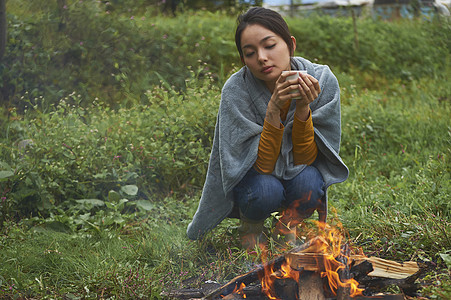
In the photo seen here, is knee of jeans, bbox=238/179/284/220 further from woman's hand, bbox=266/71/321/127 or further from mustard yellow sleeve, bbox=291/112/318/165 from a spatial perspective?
woman's hand, bbox=266/71/321/127

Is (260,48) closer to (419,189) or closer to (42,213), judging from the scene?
(419,189)

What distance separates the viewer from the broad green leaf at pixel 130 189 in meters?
4.00

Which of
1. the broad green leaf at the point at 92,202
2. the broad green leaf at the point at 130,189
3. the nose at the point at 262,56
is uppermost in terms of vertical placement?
the nose at the point at 262,56

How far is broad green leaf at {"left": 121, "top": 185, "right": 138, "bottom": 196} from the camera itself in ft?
13.1

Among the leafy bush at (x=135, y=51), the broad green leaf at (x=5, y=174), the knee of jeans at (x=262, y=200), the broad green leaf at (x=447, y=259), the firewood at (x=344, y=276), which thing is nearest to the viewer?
the firewood at (x=344, y=276)

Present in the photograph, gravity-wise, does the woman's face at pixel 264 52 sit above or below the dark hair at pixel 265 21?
below

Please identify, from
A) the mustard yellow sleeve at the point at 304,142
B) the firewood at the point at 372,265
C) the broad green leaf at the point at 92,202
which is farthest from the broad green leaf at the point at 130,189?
the firewood at the point at 372,265

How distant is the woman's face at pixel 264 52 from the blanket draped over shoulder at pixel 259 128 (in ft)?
0.51

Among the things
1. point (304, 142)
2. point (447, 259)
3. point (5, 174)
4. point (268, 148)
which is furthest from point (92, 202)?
point (447, 259)

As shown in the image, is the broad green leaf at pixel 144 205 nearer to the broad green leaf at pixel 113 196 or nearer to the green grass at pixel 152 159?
the green grass at pixel 152 159

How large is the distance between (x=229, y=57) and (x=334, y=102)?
461 centimetres

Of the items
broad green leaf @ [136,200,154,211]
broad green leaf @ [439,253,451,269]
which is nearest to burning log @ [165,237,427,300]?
broad green leaf @ [439,253,451,269]

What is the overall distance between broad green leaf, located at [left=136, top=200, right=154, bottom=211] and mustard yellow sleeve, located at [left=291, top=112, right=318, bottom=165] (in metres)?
1.55

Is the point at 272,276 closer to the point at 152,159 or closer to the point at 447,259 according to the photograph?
the point at 447,259
